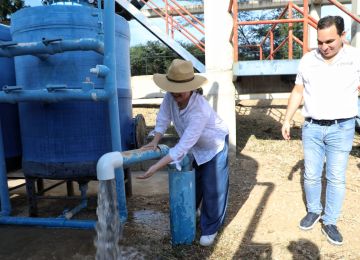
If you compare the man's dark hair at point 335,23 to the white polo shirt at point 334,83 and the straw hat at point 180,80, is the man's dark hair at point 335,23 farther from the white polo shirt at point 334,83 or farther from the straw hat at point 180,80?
the straw hat at point 180,80

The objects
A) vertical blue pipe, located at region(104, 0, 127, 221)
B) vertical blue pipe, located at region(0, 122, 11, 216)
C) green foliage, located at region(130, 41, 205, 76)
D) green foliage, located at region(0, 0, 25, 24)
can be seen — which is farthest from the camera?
green foliage, located at region(130, 41, 205, 76)

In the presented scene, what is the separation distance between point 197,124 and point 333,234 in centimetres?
143

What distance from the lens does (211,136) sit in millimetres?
2791

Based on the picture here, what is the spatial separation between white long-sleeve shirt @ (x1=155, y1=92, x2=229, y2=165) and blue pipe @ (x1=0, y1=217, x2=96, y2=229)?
1030 millimetres

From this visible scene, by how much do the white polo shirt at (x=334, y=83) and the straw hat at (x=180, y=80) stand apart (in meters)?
0.93

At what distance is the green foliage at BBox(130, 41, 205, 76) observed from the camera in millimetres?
16784

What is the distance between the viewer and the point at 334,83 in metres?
2.74

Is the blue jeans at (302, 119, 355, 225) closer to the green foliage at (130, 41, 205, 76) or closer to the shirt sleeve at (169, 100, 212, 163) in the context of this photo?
the shirt sleeve at (169, 100, 212, 163)

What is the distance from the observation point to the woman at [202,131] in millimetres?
2486

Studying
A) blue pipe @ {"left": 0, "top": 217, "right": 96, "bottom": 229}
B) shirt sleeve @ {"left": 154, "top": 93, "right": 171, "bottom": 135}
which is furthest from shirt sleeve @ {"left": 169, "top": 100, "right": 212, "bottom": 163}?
blue pipe @ {"left": 0, "top": 217, "right": 96, "bottom": 229}

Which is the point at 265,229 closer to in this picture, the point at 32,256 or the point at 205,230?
the point at 205,230

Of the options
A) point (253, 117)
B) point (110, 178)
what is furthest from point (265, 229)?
point (253, 117)

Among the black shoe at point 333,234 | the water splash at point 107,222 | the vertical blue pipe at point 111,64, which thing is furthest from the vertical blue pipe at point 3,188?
the black shoe at point 333,234

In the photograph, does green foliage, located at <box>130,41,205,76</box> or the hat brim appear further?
green foliage, located at <box>130,41,205,76</box>
